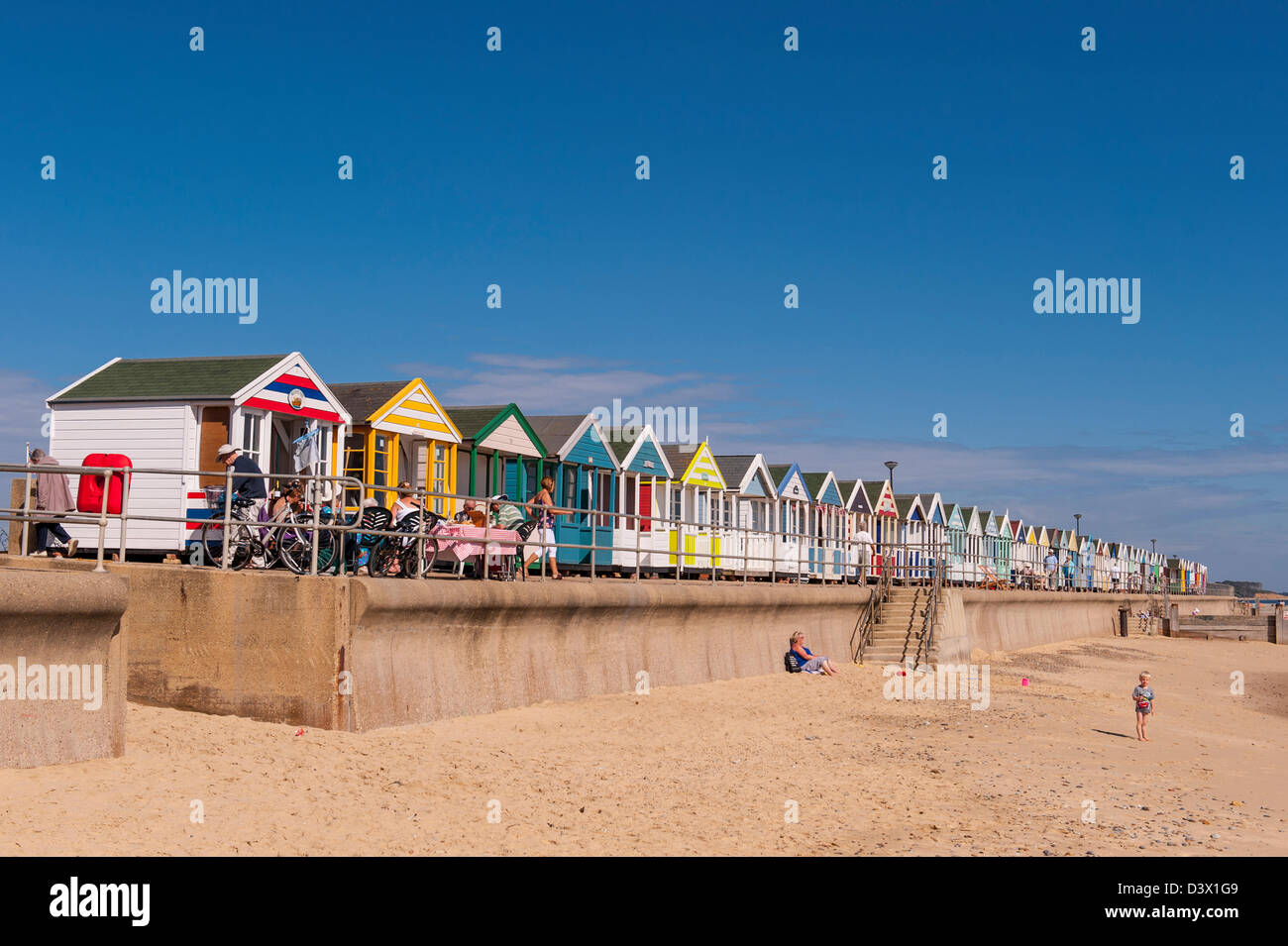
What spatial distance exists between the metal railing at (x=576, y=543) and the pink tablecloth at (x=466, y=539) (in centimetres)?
6

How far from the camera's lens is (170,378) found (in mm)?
19500

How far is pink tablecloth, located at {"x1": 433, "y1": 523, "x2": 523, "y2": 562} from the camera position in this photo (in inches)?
591

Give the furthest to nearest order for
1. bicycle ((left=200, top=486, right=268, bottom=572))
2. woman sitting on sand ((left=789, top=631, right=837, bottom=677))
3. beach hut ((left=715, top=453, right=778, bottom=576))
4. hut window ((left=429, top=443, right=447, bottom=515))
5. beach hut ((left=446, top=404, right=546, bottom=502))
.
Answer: beach hut ((left=715, top=453, right=778, bottom=576))
beach hut ((left=446, top=404, right=546, bottom=502))
hut window ((left=429, top=443, right=447, bottom=515))
woman sitting on sand ((left=789, top=631, right=837, bottom=677))
bicycle ((left=200, top=486, right=268, bottom=572))

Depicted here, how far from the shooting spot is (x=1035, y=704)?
20.8 m

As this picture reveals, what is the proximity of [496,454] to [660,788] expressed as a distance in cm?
1465

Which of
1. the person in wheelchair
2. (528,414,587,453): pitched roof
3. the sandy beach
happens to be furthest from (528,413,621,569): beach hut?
the person in wheelchair

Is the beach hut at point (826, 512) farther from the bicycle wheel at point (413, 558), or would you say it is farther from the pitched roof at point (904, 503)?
the bicycle wheel at point (413, 558)

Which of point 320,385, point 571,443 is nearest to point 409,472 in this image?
point 320,385

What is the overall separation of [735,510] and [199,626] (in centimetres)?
2455

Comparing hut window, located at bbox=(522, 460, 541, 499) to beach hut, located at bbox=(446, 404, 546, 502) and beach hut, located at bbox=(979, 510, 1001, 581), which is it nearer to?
beach hut, located at bbox=(446, 404, 546, 502)

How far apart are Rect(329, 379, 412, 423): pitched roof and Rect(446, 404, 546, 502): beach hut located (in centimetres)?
221

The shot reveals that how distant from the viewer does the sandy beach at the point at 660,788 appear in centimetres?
927

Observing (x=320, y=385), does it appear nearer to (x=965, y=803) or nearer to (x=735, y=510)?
(x=965, y=803)

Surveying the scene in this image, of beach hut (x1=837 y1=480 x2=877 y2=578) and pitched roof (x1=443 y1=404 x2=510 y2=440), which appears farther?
beach hut (x1=837 y1=480 x2=877 y2=578)
